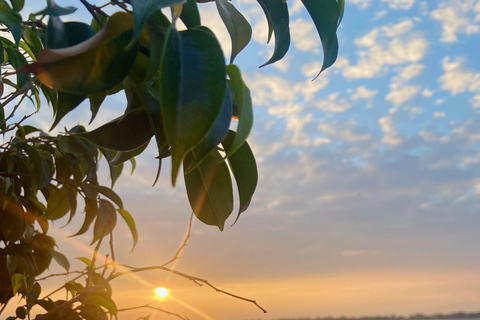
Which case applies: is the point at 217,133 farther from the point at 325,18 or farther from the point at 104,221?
the point at 104,221

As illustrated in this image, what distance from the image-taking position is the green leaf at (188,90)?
30 centimetres

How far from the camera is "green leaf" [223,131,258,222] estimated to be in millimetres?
447

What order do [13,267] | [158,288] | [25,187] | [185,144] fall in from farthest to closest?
[25,187], [13,267], [158,288], [185,144]

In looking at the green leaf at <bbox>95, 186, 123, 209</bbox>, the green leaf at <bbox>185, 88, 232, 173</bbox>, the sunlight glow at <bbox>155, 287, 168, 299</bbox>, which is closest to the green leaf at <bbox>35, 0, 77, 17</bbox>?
the green leaf at <bbox>185, 88, 232, 173</bbox>

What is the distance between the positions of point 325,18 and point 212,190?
183mm

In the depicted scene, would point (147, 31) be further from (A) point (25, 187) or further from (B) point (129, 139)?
(A) point (25, 187)

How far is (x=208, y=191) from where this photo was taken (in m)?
0.45

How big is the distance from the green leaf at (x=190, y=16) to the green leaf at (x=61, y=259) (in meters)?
0.83

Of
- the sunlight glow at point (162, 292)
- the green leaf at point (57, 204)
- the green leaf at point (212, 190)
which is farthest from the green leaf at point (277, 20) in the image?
the green leaf at point (57, 204)

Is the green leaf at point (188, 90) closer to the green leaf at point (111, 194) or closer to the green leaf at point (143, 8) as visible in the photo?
the green leaf at point (143, 8)

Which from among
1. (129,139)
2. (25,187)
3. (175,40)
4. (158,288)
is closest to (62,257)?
(25,187)

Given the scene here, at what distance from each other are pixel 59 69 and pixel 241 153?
6.7 inches

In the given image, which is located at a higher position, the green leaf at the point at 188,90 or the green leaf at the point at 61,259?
the green leaf at the point at 61,259

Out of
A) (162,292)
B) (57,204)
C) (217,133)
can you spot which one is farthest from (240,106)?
(57,204)
